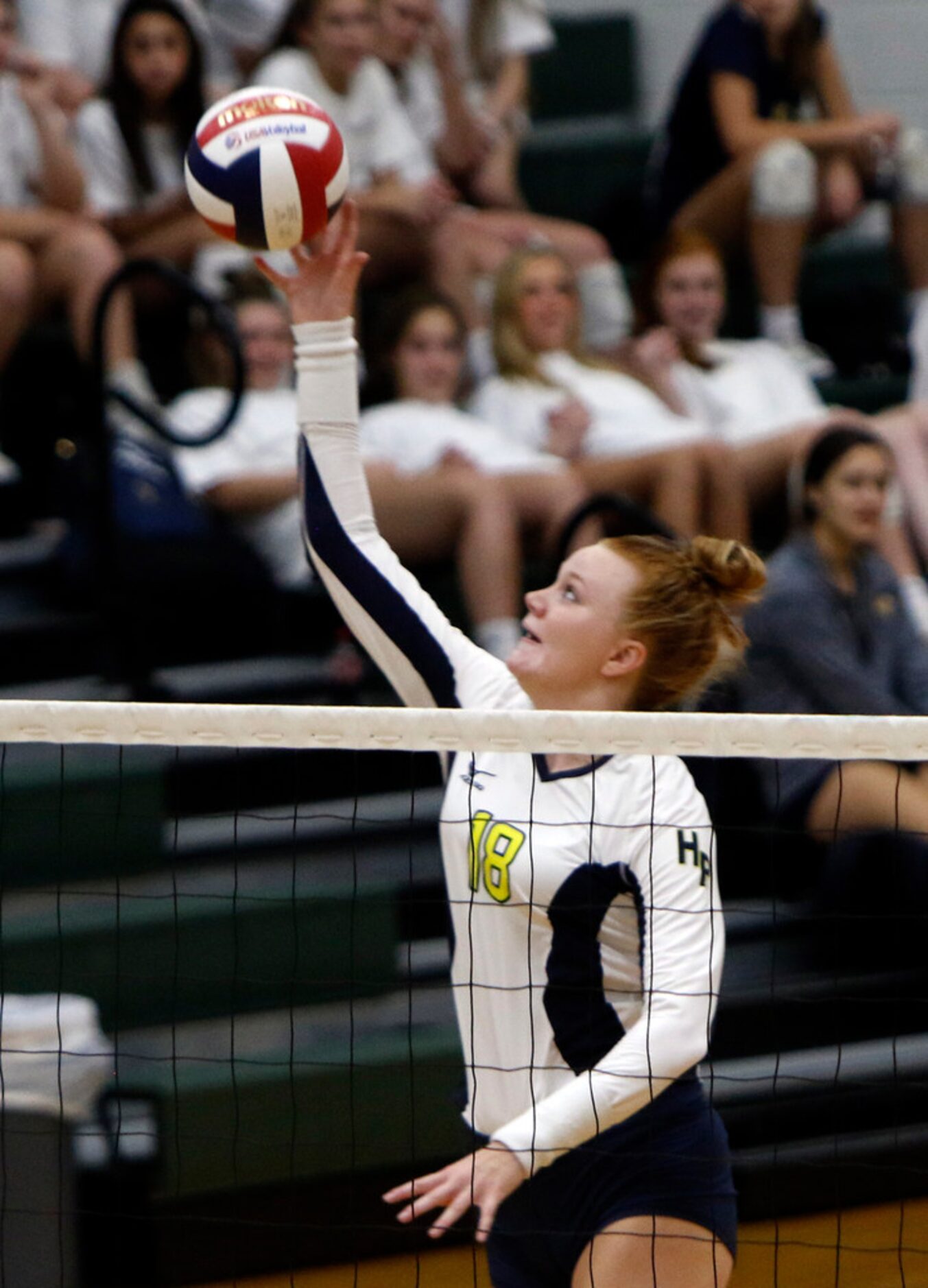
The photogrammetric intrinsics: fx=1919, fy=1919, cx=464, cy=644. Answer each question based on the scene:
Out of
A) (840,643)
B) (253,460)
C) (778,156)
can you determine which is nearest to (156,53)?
(253,460)

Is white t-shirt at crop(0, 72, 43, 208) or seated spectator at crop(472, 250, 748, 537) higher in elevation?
white t-shirt at crop(0, 72, 43, 208)

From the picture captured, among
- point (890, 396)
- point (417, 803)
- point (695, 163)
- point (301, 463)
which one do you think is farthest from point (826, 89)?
point (301, 463)

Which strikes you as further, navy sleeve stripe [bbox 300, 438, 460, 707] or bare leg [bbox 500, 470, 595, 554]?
bare leg [bbox 500, 470, 595, 554]

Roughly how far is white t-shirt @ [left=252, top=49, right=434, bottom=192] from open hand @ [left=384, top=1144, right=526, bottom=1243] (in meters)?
4.09

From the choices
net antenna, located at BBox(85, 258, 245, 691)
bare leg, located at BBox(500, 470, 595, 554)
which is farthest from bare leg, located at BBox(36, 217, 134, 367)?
bare leg, located at BBox(500, 470, 595, 554)

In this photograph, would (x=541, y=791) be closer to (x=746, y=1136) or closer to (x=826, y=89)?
(x=746, y=1136)

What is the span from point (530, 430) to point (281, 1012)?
1829 mm

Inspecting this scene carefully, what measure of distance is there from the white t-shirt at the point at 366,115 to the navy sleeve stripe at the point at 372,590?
3295 millimetres

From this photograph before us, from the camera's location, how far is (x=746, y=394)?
19.2 feet

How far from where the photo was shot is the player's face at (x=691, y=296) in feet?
18.9

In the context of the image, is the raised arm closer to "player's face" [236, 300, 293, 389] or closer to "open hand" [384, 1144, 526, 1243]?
"open hand" [384, 1144, 526, 1243]

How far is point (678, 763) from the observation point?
8.45 feet

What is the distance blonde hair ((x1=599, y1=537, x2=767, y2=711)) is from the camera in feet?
8.54

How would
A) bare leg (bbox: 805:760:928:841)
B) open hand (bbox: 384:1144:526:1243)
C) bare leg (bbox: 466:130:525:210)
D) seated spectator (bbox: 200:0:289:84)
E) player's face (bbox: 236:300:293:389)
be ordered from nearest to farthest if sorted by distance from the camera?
open hand (bbox: 384:1144:526:1243), bare leg (bbox: 805:760:928:841), player's face (bbox: 236:300:293:389), seated spectator (bbox: 200:0:289:84), bare leg (bbox: 466:130:525:210)
